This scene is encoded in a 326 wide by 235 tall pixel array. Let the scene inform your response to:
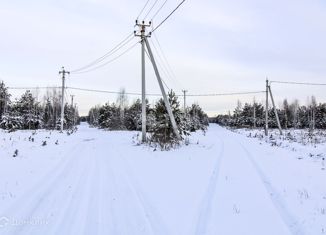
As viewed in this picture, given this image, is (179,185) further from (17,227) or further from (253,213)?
(17,227)

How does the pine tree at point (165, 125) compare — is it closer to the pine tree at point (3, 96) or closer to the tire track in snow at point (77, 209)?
the tire track in snow at point (77, 209)

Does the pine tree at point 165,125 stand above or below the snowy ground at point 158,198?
above

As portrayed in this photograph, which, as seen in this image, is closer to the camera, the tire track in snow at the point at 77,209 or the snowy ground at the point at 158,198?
the tire track in snow at the point at 77,209

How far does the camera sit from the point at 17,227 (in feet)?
16.8

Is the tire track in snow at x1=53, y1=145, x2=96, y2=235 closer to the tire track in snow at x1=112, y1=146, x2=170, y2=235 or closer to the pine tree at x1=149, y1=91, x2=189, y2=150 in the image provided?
the tire track in snow at x1=112, y1=146, x2=170, y2=235

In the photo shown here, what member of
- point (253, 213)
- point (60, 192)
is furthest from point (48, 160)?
point (253, 213)

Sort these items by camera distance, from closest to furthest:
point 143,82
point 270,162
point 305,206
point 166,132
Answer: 1. point 305,206
2. point 270,162
3. point 166,132
4. point 143,82

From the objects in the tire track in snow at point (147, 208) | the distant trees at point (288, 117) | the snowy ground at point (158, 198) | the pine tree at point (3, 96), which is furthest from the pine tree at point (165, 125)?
the distant trees at point (288, 117)

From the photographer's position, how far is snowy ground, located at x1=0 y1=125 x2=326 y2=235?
5.39 meters

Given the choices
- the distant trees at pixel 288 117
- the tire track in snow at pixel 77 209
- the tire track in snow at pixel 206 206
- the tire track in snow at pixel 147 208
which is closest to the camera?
the tire track in snow at pixel 77 209

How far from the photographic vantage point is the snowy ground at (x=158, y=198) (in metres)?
5.39

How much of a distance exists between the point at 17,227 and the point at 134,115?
202 feet

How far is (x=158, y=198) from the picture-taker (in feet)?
24.0

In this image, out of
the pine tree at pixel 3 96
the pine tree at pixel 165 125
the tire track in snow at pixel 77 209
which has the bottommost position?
the tire track in snow at pixel 77 209
